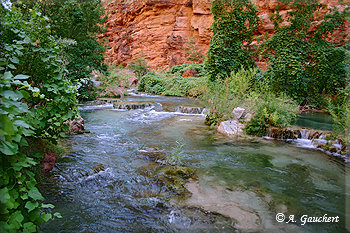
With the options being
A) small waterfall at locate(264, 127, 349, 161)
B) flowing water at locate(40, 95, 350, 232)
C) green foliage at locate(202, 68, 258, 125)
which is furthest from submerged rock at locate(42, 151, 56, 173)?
small waterfall at locate(264, 127, 349, 161)

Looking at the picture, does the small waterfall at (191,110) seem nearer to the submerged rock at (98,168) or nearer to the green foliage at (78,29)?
Result: the green foliage at (78,29)

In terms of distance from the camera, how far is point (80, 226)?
109 inches

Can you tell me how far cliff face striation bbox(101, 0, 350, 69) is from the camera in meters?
31.6

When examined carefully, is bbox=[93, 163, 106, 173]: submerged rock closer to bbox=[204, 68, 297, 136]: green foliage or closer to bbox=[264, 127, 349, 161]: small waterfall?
bbox=[204, 68, 297, 136]: green foliage

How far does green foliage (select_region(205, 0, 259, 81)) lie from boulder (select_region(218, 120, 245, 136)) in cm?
552

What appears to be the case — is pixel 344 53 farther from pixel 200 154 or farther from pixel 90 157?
pixel 90 157

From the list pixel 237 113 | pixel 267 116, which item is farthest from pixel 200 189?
pixel 237 113

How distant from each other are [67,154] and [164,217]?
3133mm

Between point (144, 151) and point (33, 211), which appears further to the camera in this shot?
point (144, 151)

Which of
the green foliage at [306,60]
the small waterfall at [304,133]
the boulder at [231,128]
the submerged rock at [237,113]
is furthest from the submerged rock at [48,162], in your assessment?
the green foliage at [306,60]

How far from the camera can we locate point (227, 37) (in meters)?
13.3

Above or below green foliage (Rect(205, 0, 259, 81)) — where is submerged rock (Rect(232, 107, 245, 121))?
below

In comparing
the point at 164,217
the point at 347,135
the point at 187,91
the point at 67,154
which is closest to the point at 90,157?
the point at 67,154

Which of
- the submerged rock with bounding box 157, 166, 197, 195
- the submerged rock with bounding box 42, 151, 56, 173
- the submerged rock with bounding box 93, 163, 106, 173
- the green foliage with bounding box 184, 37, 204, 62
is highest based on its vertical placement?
the green foliage with bounding box 184, 37, 204, 62
